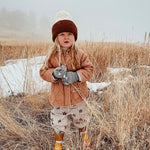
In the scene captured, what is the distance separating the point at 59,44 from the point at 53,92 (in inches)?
12.7

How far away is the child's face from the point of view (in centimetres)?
88

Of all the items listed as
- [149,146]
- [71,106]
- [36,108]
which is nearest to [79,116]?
[71,106]

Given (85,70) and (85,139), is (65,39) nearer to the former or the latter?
(85,70)

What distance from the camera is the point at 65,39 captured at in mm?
887

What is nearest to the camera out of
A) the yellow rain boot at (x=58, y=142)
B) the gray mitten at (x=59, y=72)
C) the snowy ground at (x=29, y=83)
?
the gray mitten at (x=59, y=72)

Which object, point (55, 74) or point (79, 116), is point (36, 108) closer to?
point (79, 116)

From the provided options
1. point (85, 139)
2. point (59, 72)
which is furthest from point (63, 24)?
point (85, 139)

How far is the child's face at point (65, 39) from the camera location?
88cm

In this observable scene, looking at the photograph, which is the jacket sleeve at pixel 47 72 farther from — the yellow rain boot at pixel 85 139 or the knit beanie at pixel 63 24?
the yellow rain boot at pixel 85 139

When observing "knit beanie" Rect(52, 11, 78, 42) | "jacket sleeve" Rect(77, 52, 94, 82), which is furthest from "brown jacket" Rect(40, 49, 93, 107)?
"knit beanie" Rect(52, 11, 78, 42)

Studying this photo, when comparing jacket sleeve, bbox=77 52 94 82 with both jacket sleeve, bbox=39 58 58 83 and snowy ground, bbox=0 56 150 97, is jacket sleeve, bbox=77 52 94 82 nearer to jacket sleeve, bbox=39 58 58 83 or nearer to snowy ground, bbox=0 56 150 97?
jacket sleeve, bbox=39 58 58 83

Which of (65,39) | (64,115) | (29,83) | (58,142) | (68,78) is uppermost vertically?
(65,39)

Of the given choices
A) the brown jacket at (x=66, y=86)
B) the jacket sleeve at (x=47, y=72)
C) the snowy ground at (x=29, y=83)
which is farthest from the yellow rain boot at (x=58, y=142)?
the snowy ground at (x=29, y=83)

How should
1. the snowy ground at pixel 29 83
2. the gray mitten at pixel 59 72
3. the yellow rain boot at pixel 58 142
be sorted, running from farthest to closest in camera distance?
the snowy ground at pixel 29 83
the yellow rain boot at pixel 58 142
the gray mitten at pixel 59 72
